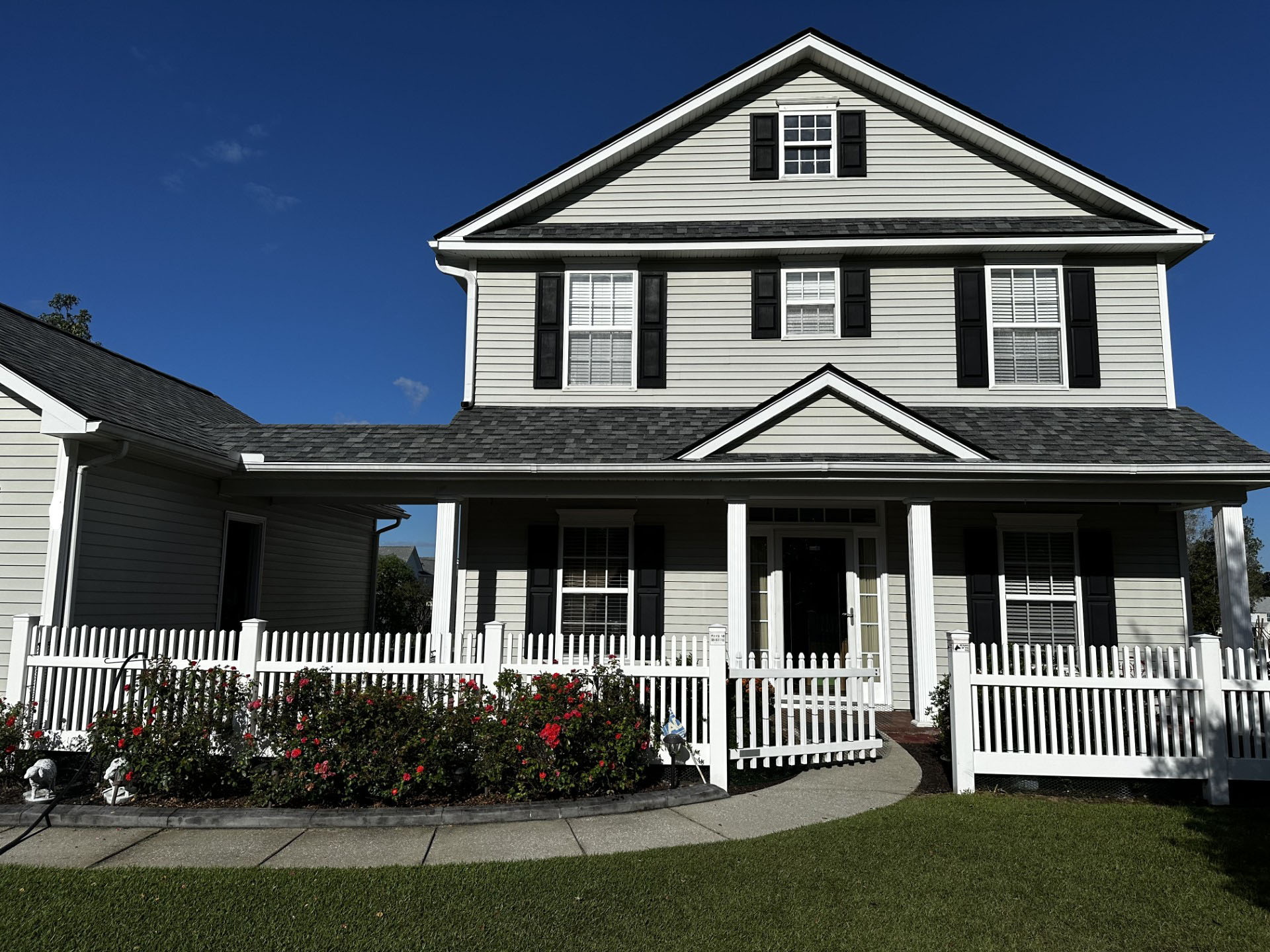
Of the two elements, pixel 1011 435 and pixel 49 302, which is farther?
pixel 49 302

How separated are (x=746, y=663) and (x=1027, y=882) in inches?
125

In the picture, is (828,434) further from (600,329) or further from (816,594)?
(600,329)

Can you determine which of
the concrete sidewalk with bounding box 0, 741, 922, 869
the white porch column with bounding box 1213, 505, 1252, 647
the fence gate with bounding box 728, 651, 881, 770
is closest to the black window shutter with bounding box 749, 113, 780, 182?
the white porch column with bounding box 1213, 505, 1252, 647

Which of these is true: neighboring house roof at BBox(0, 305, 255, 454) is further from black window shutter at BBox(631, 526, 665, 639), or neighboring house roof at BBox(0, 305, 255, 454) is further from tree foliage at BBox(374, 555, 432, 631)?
tree foliage at BBox(374, 555, 432, 631)

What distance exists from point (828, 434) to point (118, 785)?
298 inches

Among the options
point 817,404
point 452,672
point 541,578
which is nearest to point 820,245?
point 817,404

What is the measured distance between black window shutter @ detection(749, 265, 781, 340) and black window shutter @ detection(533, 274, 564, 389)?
2718 millimetres

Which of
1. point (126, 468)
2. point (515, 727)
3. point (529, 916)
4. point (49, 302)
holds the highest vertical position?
point (49, 302)

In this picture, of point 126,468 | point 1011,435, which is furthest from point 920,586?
point 126,468

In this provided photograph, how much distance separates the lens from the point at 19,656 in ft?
23.2

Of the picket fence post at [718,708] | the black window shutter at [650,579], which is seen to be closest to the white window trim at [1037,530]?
the black window shutter at [650,579]

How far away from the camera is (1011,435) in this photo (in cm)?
997

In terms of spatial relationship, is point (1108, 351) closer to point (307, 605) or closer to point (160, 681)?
point (160, 681)

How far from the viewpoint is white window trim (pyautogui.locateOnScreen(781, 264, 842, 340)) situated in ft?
37.3
